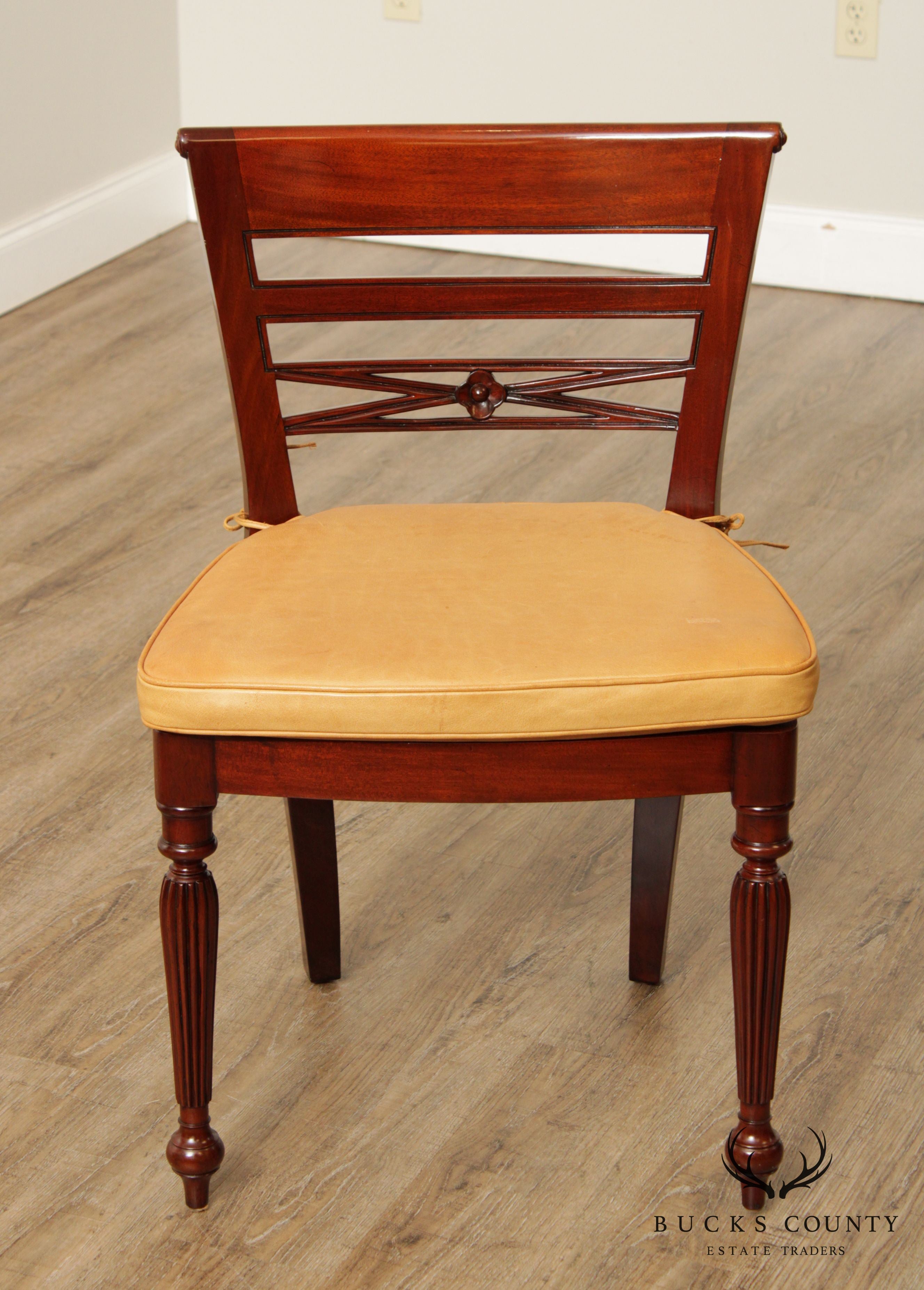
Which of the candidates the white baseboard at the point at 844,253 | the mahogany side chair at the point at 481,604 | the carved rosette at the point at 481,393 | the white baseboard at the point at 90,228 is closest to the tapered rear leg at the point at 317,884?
the mahogany side chair at the point at 481,604

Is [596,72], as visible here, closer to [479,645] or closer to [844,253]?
[844,253]

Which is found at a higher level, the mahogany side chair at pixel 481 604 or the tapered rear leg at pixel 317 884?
the mahogany side chair at pixel 481 604

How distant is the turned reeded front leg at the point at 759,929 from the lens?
3.05ft

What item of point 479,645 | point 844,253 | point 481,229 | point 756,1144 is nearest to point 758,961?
point 756,1144

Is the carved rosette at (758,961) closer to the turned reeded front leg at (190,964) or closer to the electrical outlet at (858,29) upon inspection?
the turned reeded front leg at (190,964)

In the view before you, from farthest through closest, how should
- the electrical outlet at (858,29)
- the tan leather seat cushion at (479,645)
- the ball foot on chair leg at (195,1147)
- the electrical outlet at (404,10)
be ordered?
the electrical outlet at (404,10)
the electrical outlet at (858,29)
the ball foot on chair leg at (195,1147)
the tan leather seat cushion at (479,645)

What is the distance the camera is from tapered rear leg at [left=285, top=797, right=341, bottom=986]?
1.17 meters

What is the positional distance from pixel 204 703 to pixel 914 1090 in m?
0.64

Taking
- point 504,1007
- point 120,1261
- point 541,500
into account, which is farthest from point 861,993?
point 541,500

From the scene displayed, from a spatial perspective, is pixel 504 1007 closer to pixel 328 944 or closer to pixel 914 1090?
pixel 328 944

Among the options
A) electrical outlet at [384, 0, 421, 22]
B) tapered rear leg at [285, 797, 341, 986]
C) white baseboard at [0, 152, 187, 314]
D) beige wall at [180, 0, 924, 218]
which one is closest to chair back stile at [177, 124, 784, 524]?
tapered rear leg at [285, 797, 341, 986]

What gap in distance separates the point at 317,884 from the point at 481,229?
52cm

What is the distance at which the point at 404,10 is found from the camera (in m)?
3.11

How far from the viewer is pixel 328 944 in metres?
1.25
